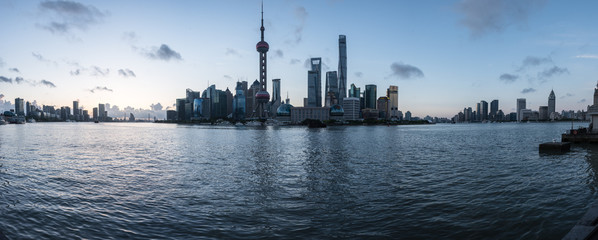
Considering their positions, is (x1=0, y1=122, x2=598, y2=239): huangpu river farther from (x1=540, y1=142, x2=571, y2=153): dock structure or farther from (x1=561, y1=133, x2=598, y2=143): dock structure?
(x1=561, y1=133, x2=598, y2=143): dock structure

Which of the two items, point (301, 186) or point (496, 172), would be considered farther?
point (496, 172)

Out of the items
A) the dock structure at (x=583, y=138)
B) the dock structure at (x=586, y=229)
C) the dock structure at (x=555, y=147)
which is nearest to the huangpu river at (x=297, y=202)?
the dock structure at (x=586, y=229)

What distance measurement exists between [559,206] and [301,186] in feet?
67.3

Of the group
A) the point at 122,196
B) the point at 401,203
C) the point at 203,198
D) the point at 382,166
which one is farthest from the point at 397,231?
the point at 382,166

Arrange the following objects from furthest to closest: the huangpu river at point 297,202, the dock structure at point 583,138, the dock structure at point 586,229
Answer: the dock structure at point 583,138, the huangpu river at point 297,202, the dock structure at point 586,229

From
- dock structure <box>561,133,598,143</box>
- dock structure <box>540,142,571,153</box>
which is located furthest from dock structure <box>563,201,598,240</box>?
dock structure <box>561,133,598,143</box>

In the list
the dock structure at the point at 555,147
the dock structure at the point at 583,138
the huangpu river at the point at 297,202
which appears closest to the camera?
the huangpu river at the point at 297,202

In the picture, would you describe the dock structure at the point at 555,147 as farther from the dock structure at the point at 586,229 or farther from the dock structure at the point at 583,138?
the dock structure at the point at 586,229

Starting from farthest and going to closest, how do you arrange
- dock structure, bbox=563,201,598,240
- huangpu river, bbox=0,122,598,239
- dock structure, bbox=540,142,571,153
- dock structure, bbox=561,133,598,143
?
dock structure, bbox=561,133,598,143 < dock structure, bbox=540,142,571,153 < huangpu river, bbox=0,122,598,239 < dock structure, bbox=563,201,598,240

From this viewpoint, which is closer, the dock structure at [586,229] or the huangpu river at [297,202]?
the dock structure at [586,229]

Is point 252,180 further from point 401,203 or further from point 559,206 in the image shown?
point 559,206

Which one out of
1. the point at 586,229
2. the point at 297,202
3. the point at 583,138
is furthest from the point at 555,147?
the point at 297,202

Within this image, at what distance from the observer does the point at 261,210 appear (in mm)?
21594

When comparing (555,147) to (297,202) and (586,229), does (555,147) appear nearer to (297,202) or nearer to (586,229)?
(586,229)
